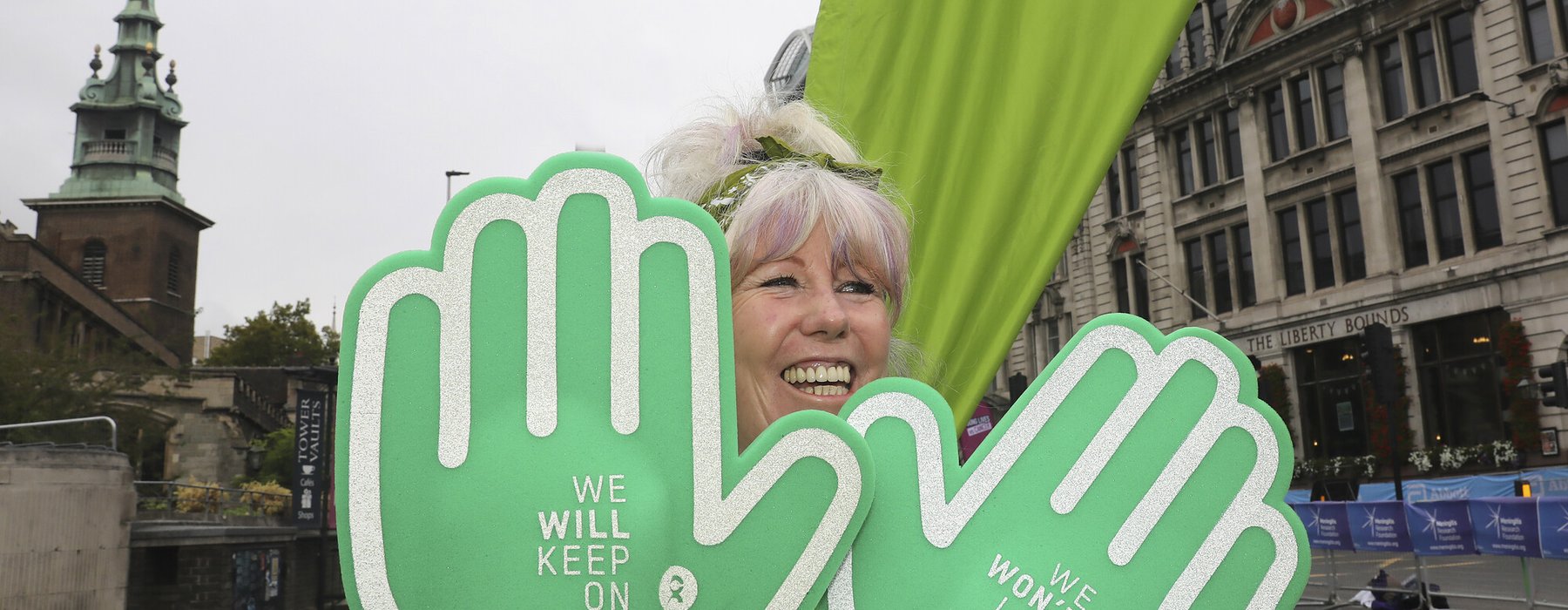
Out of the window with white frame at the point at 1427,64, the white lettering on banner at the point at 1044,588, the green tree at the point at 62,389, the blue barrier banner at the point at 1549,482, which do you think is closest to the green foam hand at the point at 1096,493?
the white lettering on banner at the point at 1044,588

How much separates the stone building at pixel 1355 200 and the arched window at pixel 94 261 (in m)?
49.3

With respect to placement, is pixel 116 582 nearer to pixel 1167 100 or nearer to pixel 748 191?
pixel 748 191

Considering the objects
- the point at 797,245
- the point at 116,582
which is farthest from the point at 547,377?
the point at 116,582

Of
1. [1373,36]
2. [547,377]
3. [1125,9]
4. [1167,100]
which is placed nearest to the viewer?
[547,377]

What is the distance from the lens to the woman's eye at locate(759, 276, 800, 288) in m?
1.84

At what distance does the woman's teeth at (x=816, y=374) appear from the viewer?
1831mm

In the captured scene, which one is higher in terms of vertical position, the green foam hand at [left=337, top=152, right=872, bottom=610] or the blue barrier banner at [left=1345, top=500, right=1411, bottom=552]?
the green foam hand at [left=337, top=152, right=872, bottom=610]

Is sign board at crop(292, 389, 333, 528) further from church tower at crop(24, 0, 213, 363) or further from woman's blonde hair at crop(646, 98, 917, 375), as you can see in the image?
church tower at crop(24, 0, 213, 363)

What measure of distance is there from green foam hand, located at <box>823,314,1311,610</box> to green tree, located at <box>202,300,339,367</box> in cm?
5513

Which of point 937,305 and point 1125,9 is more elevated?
point 1125,9

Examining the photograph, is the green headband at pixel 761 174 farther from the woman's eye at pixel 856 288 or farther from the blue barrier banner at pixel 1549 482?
the blue barrier banner at pixel 1549 482

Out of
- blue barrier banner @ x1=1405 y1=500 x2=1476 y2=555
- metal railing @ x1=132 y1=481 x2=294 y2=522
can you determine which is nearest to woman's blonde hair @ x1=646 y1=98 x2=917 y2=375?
blue barrier banner @ x1=1405 y1=500 x2=1476 y2=555

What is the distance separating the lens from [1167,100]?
100 ft

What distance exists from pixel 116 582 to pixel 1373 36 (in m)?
25.4
